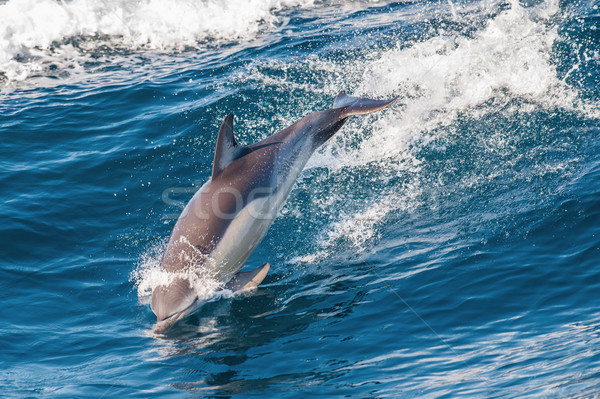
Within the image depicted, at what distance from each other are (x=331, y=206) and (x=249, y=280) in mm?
2993

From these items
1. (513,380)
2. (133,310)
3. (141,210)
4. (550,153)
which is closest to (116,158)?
(141,210)

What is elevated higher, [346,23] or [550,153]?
[346,23]

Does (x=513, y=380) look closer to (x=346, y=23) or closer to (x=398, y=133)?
(x=398, y=133)

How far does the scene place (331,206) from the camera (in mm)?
12445

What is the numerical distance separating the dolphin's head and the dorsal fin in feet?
5.58

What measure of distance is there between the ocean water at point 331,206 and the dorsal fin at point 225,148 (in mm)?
1875

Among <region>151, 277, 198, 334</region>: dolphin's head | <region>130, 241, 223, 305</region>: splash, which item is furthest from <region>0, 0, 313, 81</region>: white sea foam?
<region>151, 277, 198, 334</region>: dolphin's head

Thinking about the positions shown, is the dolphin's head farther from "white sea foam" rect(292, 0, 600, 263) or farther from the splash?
"white sea foam" rect(292, 0, 600, 263)

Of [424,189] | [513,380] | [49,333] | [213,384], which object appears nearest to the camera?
[513,380]

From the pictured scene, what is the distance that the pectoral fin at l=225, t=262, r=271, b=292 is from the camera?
9.95 m

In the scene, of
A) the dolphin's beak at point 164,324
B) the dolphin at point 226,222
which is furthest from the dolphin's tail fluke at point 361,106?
the dolphin's beak at point 164,324

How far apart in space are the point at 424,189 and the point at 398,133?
2314mm

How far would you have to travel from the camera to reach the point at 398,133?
14391 mm

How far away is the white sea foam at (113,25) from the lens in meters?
20.1
